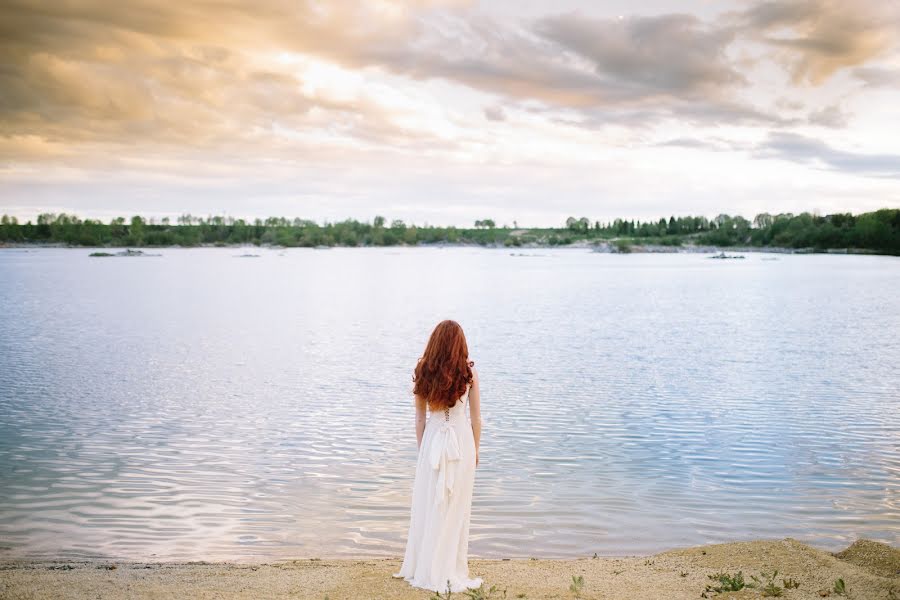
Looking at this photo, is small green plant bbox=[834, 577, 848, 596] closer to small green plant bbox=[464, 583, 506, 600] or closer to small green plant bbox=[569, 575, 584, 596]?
small green plant bbox=[569, 575, 584, 596]

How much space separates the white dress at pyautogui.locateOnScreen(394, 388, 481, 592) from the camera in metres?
8.16

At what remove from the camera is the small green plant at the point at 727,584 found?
796 centimetres

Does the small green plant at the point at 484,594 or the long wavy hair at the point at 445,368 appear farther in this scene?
the long wavy hair at the point at 445,368

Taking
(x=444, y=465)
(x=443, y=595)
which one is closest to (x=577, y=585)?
(x=443, y=595)

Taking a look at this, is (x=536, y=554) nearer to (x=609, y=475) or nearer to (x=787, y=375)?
(x=609, y=475)

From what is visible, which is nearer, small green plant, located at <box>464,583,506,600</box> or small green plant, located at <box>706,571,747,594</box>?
small green plant, located at <box>464,583,506,600</box>

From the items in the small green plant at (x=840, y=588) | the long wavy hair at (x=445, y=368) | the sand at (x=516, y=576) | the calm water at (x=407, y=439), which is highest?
the long wavy hair at (x=445, y=368)

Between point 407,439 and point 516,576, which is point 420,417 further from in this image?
point 407,439

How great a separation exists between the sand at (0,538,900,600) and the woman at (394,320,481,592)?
30 centimetres

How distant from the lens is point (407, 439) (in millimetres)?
17031

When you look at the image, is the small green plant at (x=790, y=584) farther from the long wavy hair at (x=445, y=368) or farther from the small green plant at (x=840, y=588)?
the long wavy hair at (x=445, y=368)

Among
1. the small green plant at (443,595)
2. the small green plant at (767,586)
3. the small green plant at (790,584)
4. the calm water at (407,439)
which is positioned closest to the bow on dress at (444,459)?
the small green plant at (443,595)

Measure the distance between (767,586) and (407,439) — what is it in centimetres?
998

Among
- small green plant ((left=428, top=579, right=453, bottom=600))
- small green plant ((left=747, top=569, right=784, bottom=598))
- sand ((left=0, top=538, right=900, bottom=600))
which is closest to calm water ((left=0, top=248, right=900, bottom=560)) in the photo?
sand ((left=0, top=538, right=900, bottom=600))
